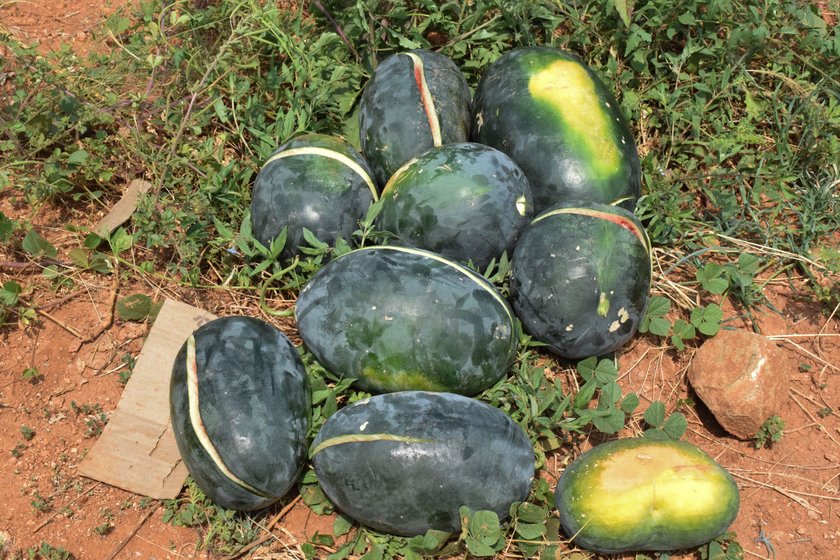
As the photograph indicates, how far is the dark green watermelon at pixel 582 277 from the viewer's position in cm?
299

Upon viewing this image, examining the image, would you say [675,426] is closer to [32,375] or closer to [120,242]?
[120,242]

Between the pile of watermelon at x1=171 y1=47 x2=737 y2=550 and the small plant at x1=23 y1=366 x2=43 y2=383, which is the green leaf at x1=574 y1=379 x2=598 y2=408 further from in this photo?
the small plant at x1=23 y1=366 x2=43 y2=383

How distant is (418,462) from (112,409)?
141 cm

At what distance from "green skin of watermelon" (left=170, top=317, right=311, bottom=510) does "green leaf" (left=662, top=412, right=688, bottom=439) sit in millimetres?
1409

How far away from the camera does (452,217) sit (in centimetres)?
307

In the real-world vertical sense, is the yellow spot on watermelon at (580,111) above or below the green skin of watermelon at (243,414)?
above

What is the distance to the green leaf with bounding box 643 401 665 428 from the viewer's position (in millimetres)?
3086

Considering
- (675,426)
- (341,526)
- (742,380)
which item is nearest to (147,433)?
(341,526)

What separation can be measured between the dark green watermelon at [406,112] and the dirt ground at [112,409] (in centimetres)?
92

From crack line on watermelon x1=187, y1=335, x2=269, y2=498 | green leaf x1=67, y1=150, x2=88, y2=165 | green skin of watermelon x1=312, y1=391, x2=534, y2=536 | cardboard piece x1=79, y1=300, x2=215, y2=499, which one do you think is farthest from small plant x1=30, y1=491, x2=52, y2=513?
green leaf x1=67, y1=150, x2=88, y2=165

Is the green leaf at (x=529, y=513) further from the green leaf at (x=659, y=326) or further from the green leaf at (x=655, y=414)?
the green leaf at (x=659, y=326)

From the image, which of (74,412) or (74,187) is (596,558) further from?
(74,187)

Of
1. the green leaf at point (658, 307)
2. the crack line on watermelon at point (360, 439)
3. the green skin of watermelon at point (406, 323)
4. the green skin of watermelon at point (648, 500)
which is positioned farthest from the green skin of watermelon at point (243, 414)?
the green leaf at point (658, 307)

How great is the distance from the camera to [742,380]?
3.11 meters
